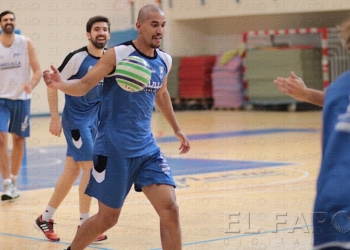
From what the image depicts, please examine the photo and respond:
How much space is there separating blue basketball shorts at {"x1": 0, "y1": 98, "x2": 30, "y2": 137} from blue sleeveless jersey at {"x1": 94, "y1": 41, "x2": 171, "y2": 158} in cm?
450

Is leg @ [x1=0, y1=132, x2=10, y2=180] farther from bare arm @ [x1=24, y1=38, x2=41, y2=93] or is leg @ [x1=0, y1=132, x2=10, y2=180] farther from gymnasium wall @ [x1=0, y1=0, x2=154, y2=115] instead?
gymnasium wall @ [x1=0, y1=0, x2=154, y2=115]

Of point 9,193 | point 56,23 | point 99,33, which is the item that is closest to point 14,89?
point 9,193

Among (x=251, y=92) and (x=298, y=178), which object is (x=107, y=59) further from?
(x=251, y=92)

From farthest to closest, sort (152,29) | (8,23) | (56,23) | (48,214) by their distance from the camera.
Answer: (56,23) → (8,23) → (48,214) → (152,29)

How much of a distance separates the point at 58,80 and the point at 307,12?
57.9 feet

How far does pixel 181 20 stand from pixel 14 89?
14875mm

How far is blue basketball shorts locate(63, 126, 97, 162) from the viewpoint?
723 centimetres

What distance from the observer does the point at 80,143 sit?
7.25m

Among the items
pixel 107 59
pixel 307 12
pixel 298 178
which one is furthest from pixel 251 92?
pixel 107 59

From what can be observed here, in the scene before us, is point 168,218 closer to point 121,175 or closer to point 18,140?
point 121,175

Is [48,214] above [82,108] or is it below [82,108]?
below

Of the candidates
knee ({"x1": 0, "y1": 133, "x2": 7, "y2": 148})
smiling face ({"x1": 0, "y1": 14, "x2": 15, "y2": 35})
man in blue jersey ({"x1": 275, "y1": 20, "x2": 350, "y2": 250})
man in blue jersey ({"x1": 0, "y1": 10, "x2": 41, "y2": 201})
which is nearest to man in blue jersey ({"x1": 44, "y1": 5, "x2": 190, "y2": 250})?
man in blue jersey ({"x1": 275, "y1": 20, "x2": 350, "y2": 250})

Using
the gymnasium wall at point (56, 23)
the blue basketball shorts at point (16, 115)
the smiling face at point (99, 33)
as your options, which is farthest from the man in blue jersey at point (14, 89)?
the gymnasium wall at point (56, 23)

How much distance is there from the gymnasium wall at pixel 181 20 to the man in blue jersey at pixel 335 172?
17.9 m
